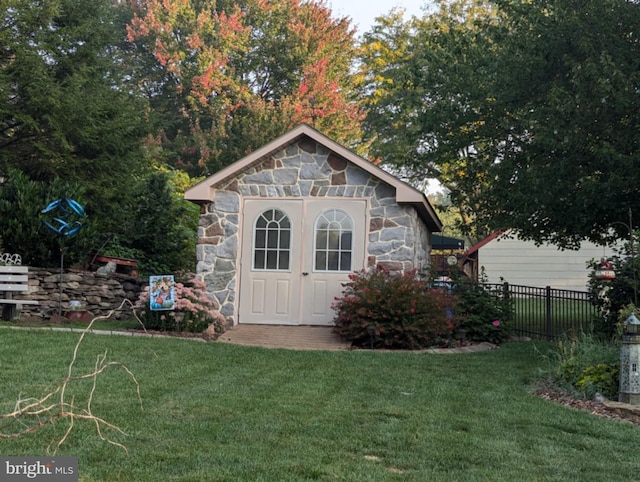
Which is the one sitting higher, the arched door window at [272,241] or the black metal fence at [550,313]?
the arched door window at [272,241]

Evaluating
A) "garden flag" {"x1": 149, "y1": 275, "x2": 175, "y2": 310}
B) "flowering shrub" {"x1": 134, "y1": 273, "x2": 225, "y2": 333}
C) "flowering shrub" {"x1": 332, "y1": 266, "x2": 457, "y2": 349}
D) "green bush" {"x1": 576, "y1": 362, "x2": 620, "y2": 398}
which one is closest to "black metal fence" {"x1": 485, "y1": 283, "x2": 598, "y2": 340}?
"flowering shrub" {"x1": 332, "y1": 266, "x2": 457, "y2": 349}

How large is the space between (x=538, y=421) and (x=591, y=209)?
648cm

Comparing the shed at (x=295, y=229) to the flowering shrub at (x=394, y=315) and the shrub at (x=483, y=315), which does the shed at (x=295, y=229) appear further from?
the shrub at (x=483, y=315)

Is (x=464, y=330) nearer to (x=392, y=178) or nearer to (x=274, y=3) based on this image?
(x=392, y=178)

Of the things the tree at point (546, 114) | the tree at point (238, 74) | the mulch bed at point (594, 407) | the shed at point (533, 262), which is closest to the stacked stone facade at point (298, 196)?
the tree at point (546, 114)

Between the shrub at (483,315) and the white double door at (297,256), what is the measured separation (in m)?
1.97

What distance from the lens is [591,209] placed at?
10.9m

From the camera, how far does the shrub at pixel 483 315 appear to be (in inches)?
439

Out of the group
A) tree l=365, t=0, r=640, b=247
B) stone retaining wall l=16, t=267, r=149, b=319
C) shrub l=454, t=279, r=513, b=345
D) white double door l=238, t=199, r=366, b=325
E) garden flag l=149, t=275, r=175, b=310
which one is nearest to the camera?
tree l=365, t=0, r=640, b=247

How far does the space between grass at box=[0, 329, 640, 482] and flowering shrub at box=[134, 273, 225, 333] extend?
2.08 metres

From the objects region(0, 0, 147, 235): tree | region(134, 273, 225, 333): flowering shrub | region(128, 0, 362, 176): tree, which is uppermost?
region(128, 0, 362, 176): tree

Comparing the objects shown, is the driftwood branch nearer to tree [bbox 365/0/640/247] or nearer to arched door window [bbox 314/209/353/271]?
arched door window [bbox 314/209/353/271]

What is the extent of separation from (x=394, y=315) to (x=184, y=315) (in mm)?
3386

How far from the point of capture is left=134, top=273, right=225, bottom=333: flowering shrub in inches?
415
